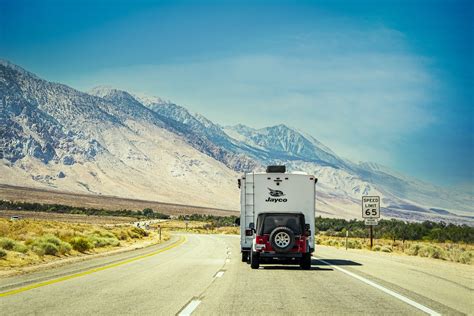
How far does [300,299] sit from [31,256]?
51.5 feet

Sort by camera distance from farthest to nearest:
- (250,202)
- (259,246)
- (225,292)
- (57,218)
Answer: (57,218)
(250,202)
(259,246)
(225,292)

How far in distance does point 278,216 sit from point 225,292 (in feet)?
23.0

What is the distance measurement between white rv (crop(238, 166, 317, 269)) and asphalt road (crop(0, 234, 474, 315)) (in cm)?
63

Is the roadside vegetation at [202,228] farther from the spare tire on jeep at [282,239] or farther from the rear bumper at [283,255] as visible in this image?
the spare tire on jeep at [282,239]

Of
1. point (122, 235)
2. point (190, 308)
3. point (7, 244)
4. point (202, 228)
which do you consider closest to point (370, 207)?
point (7, 244)

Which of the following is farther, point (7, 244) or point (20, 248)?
point (7, 244)

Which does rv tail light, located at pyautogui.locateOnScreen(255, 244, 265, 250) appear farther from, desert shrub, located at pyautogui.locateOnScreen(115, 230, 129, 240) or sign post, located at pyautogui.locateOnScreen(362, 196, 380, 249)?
desert shrub, located at pyautogui.locateOnScreen(115, 230, 129, 240)

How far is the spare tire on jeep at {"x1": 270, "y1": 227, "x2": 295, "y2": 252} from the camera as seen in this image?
1966 centimetres

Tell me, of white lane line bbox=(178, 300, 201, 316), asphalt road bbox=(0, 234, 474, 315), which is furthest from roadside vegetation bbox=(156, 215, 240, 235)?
white lane line bbox=(178, 300, 201, 316)

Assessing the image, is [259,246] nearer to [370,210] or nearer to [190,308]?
[190,308]

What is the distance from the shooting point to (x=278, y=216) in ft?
66.3

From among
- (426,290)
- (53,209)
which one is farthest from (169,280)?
(53,209)

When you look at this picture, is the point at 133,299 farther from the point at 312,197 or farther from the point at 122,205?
the point at 122,205

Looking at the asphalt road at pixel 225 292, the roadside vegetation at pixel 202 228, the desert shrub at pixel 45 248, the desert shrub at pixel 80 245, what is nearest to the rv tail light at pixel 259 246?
the asphalt road at pixel 225 292
